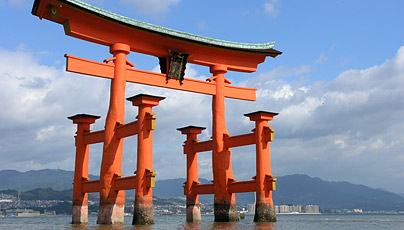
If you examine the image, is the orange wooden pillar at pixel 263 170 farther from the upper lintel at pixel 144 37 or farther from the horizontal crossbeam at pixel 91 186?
the horizontal crossbeam at pixel 91 186

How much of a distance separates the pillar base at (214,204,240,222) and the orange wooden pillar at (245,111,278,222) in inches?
59.1

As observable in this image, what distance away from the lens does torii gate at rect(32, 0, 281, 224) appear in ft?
73.8

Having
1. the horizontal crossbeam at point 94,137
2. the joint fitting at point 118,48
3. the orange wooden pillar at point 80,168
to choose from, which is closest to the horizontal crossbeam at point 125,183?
→ the horizontal crossbeam at point 94,137

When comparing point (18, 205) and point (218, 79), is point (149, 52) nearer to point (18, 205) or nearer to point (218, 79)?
point (218, 79)

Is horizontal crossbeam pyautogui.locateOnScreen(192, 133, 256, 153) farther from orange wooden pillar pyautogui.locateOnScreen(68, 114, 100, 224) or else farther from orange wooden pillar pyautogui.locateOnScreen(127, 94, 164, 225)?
orange wooden pillar pyautogui.locateOnScreen(68, 114, 100, 224)

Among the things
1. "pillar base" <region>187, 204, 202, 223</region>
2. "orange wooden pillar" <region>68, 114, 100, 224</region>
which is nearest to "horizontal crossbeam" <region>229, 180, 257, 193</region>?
"pillar base" <region>187, 204, 202, 223</region>

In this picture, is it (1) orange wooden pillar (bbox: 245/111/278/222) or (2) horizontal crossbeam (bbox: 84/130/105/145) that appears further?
(1) orange wooden pillar (bbox: 245/111/278/222)

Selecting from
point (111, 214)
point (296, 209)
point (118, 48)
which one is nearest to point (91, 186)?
point (111, 214)

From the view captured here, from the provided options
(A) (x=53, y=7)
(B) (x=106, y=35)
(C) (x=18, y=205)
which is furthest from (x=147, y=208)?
(C) (x=18, y=205)

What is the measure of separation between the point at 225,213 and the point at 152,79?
8.50m

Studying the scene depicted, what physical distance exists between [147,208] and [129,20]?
9324mm

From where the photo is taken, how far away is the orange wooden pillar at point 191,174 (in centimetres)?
2864

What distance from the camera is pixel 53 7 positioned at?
22359 mm

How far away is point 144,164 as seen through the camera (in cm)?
2206
